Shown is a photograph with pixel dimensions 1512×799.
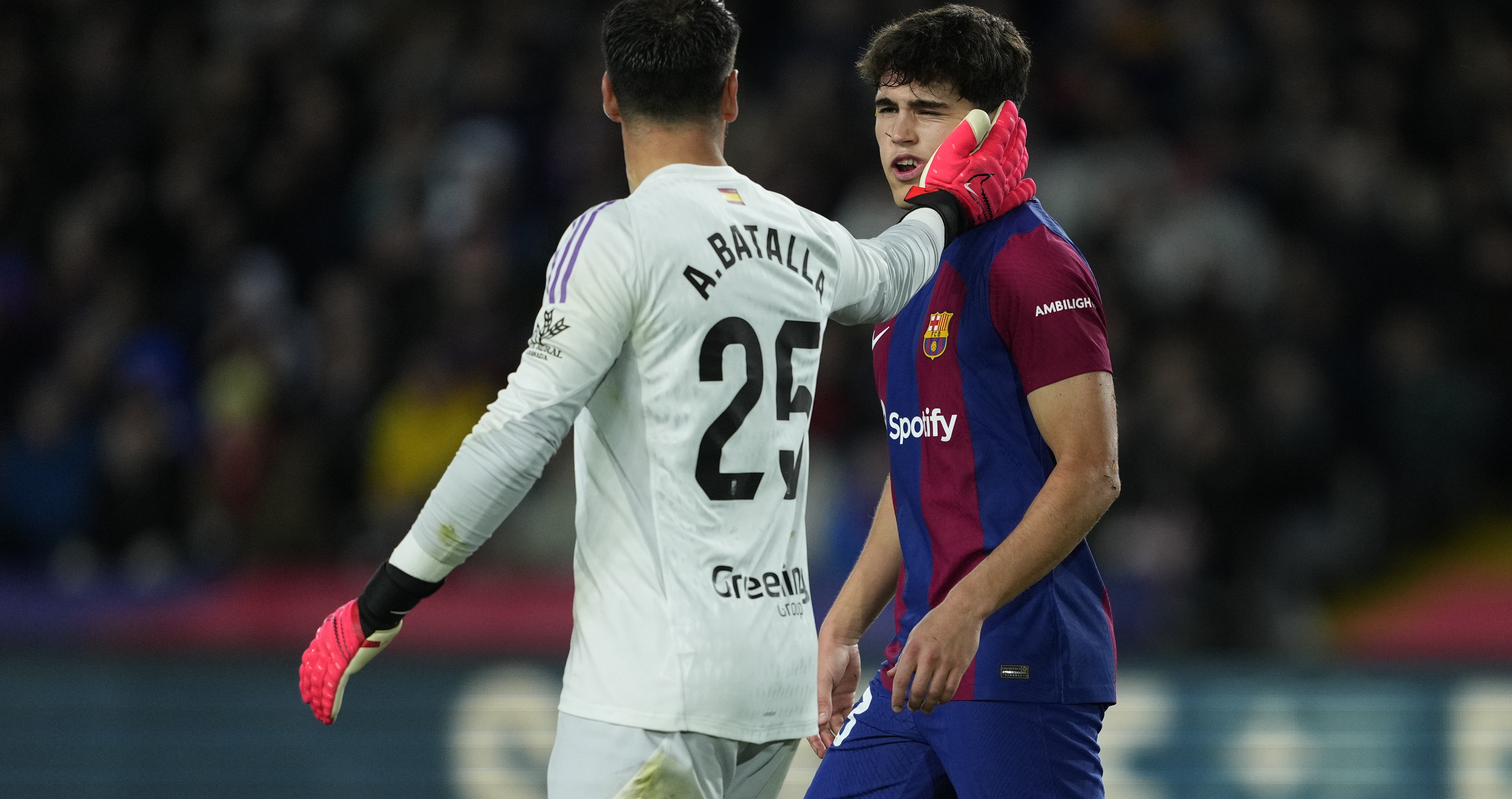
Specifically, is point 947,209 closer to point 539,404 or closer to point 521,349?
point 539,404

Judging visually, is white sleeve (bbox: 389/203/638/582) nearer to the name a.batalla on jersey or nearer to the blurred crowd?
the name a.batalla on jersey

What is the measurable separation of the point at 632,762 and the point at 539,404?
680mm

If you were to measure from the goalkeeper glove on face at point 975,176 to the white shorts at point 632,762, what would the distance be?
4.27 feet

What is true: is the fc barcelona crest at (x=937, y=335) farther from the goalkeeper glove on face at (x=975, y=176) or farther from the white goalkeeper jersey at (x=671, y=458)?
the white goalkeeper jersey at (x=671, y=458)

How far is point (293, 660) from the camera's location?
767 centimetres

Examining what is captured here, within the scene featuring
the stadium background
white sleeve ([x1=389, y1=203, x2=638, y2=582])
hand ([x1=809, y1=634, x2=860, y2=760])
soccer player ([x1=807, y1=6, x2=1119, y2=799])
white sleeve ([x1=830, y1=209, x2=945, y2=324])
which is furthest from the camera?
the stadium background

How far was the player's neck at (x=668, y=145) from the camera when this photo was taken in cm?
340

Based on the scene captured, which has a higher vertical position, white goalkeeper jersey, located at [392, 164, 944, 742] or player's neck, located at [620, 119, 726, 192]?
player's neck, located at [620, 119, 726, 192]

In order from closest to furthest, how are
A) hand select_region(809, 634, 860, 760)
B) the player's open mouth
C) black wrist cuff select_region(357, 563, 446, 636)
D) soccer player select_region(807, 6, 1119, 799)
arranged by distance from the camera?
black wrist cuff select_region(357, 563, 446, 636) < soccer player select_region(807, 6, 1119, 799) < the player's open mouth < hand select_region(809, 634, 860, 760)

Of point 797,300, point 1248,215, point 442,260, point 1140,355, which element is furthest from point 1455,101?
point 797,300

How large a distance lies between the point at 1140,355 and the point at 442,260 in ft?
12.8

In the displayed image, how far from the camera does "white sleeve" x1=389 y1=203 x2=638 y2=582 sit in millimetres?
3131

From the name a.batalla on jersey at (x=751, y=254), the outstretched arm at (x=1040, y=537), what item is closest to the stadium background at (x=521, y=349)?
the outstretched arm at (x=1040, y=537)

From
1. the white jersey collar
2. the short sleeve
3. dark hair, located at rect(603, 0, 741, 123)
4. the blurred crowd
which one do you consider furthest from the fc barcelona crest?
the blurred crowd
